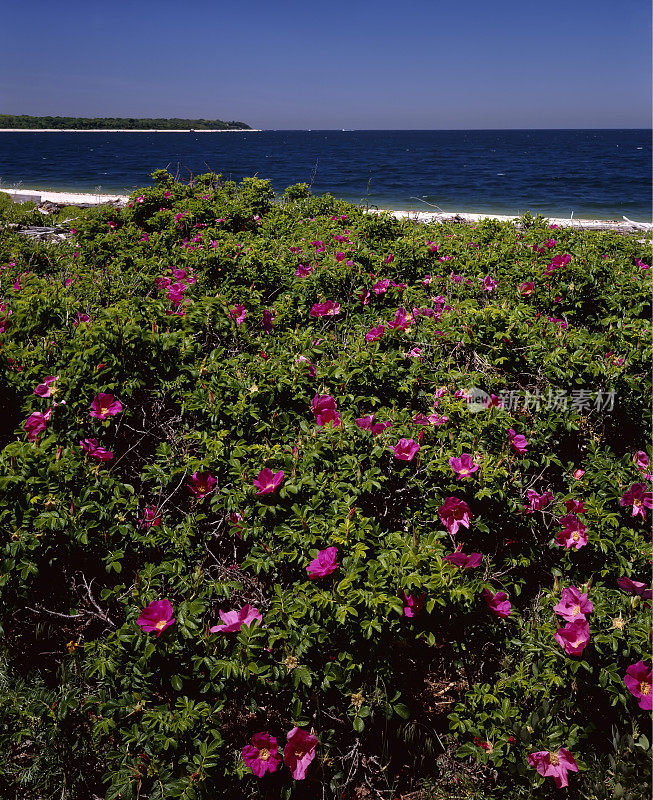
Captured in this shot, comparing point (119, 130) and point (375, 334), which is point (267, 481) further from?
point (119, 130)

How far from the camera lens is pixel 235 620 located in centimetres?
168

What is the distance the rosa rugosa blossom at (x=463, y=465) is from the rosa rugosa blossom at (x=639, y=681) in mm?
853

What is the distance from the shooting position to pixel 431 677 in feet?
6.97

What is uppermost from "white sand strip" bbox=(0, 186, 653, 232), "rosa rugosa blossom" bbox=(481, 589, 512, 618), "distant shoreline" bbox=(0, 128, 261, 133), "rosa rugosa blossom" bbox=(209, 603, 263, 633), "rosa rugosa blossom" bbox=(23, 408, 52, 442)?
"distant shoreline" bbox=(0, 128, 261, 133)

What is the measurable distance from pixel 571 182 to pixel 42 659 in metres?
36.0

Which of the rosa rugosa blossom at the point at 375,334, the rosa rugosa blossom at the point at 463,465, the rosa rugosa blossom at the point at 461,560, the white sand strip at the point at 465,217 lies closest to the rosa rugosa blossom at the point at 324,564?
the rosa rugosa blossom at the point at 461,560

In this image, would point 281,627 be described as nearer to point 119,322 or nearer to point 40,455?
point 40,455

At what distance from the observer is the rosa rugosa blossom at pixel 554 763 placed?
63.6 inches

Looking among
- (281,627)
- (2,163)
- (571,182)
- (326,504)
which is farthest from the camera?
(2,163)

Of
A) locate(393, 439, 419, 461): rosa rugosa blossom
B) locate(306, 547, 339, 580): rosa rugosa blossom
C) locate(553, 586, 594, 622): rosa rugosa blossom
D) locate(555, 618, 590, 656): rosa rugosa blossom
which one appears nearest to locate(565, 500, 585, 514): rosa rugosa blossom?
locate(553, 586, 594, 622): rosa rugosa blossom

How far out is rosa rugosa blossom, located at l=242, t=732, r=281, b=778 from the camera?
161 centimetres

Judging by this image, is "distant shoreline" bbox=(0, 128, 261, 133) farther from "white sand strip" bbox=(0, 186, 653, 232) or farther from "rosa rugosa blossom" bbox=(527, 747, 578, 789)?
"rosa rugosa blossom" bbox=(527, 747, 578, 789)

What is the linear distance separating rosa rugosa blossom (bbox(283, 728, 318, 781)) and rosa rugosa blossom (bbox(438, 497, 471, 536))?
89cm

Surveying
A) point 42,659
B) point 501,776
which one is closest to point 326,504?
point 501,776
